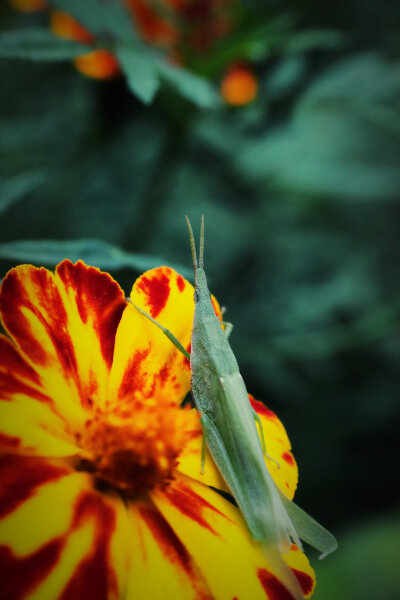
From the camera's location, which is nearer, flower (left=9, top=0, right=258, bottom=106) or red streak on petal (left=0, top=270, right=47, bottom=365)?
red streak on petal (left=0, top=270, right=47, bottom=365)

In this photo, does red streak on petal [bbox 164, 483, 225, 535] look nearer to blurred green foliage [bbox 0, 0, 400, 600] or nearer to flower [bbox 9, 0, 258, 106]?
blurred green foliage [bbox 0, 0, 400, 600]

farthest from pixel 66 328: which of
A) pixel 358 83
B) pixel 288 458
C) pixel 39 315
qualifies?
pixel 358 83

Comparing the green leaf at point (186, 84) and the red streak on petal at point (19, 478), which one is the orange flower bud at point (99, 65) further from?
the red streak on petal at point (19, 478)

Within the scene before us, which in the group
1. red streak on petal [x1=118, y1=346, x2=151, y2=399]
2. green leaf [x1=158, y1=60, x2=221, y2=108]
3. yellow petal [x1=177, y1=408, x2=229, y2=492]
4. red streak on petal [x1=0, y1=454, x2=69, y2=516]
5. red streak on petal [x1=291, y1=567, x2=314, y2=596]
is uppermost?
green leaf [x1=158, y1=60, x2=221, y2=108]

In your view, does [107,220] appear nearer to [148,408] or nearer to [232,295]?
[232,295]

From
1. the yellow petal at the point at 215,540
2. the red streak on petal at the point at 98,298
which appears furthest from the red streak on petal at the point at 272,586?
the red streak on petal at the point at 98,298

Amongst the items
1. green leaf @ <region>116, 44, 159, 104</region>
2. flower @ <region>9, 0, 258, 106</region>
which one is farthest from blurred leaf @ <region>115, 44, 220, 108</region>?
flower @ <region>9, 0, 258, 106</region>
